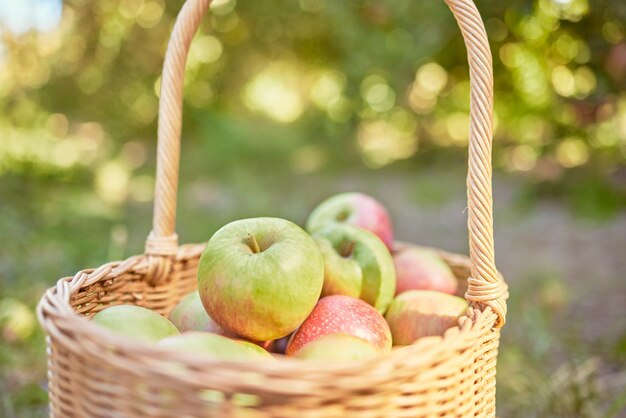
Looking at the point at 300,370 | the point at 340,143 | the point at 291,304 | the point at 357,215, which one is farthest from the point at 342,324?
the point at 340,143

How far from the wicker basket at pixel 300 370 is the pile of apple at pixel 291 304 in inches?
3.3

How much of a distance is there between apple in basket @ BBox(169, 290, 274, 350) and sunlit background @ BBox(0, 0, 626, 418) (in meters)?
0.56

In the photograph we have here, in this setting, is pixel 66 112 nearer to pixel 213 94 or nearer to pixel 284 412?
pixel 213 94

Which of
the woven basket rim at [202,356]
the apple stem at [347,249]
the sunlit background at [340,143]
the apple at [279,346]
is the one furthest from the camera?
the sunlit background at [340,143]

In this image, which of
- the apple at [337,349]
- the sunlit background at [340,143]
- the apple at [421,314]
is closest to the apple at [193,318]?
the apple at [337,349]

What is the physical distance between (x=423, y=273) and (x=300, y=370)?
68cm

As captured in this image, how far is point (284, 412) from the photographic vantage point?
0.77 meters

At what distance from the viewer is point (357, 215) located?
1517mm

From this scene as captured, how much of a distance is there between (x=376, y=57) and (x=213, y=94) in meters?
1.67

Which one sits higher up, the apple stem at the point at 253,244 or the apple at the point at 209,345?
the apple stem at the point at 253,244

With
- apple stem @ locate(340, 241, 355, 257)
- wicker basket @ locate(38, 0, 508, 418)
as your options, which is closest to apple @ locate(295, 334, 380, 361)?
wicker basket @ locate(38, 0, 508, 418)

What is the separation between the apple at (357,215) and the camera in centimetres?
151

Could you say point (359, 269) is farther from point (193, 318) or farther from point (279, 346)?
point (193, 318)

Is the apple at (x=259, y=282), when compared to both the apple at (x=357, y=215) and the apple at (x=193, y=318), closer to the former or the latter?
the apple at (x=193, y=318)
